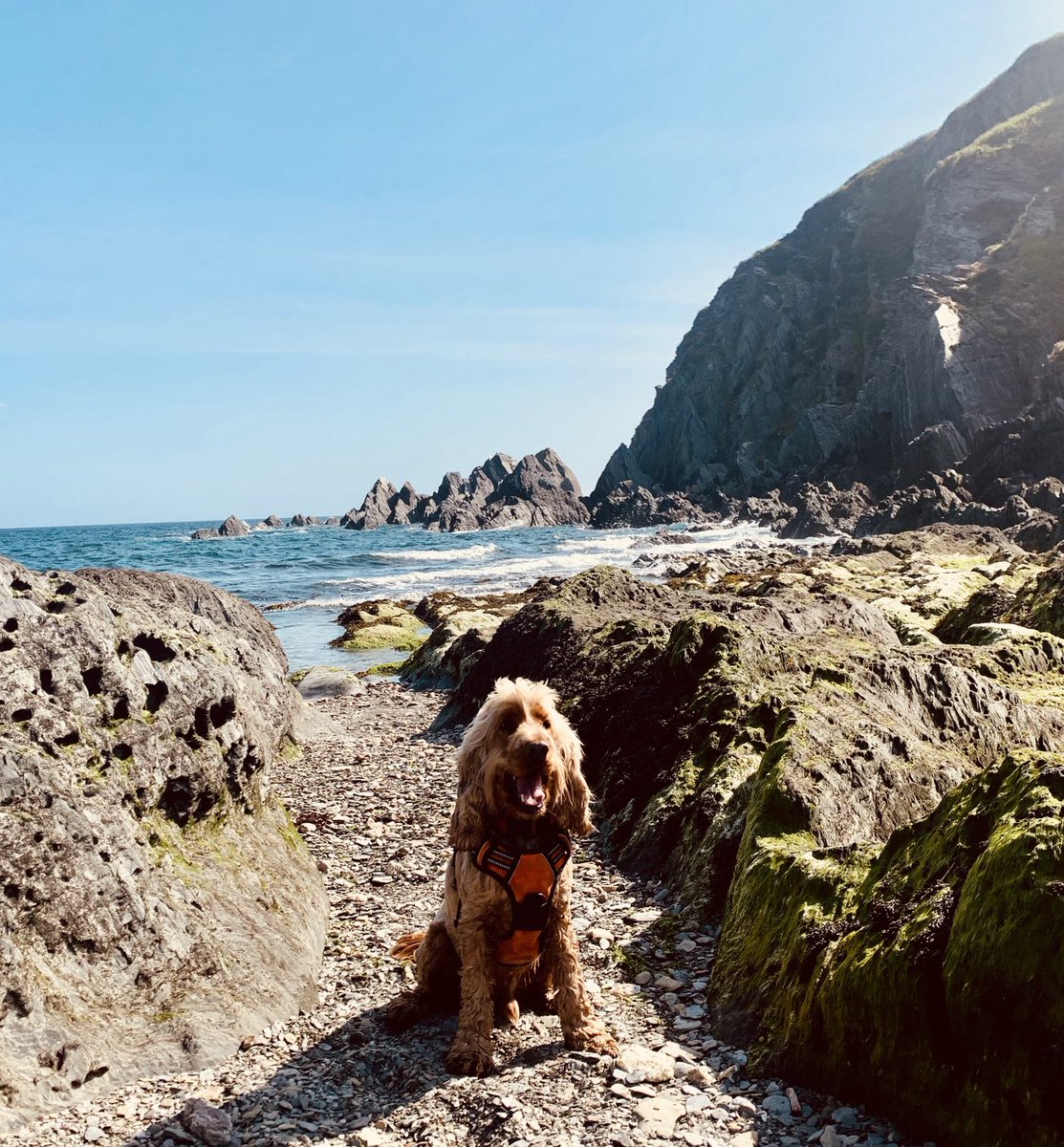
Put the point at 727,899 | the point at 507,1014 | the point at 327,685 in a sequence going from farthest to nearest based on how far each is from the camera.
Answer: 1. the point at 327,685
2. the point at 727,899
3. the point at 507,1014

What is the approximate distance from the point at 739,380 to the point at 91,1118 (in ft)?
491

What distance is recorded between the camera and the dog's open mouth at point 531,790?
16.1 ft

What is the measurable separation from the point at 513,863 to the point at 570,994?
3.22ft

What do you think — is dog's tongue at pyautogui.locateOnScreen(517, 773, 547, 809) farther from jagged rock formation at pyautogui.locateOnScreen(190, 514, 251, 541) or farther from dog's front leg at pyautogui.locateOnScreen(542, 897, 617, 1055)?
jagged rock formation at pyautogui.locateOnScreen(190, 514, 251, 541)

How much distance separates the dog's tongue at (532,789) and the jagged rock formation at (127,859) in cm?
243

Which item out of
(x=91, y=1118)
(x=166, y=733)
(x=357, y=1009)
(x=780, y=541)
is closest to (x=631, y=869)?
(x=357, y=1009)

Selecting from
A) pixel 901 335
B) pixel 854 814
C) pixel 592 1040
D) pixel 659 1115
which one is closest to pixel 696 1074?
pixel 659 1115

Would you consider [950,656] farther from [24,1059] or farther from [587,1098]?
[24,1059]

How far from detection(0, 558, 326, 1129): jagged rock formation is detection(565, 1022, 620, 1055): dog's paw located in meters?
2.04

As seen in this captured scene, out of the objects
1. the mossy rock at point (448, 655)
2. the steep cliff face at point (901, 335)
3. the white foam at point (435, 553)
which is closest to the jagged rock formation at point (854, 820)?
the mossy rock at point (448, 655)

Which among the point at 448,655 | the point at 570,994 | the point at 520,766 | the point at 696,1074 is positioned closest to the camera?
the point at 696,1074

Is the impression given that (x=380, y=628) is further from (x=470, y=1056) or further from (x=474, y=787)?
(x=470, y=1056)

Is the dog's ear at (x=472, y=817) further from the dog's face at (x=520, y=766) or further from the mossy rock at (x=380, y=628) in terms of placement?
the mossy rock at (x=380, y=628)

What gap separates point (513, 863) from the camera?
4.98m
